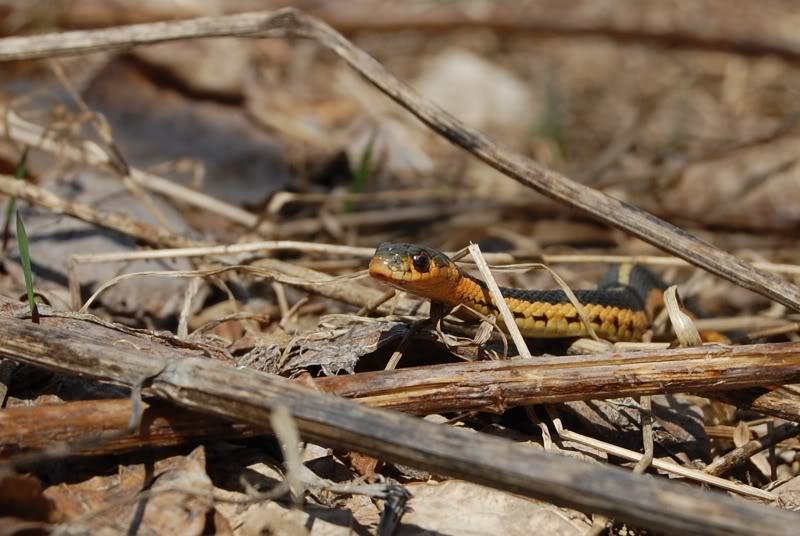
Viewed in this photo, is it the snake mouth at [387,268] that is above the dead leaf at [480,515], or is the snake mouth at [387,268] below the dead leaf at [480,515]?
above

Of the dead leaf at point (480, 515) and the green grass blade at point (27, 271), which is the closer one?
the dead leaf at point (480, 515)

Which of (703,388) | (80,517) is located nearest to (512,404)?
(703,388)

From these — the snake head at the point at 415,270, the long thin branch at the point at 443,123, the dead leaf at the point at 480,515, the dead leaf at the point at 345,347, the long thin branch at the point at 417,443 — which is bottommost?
the dead leaf at the point at 480,515

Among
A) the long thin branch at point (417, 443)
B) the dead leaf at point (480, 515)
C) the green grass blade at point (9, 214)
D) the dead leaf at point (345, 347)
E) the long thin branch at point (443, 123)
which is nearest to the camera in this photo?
the long thin branch at point (417, 443)

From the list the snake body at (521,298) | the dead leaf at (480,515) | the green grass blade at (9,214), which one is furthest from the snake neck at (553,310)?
the green grass blade at (9,214)

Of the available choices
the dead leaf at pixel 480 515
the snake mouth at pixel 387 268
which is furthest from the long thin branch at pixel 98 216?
the dead leaf at pixel 480 515

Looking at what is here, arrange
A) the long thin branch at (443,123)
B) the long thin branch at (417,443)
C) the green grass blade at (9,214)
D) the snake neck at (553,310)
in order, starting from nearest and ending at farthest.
A: the long thin branch at (417,443), the long thin branch at (443,123), the snake neck at (553,310), the green grass blade at (9,214)

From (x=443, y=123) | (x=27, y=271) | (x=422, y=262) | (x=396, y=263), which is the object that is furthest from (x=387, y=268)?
(x=27, y=271)

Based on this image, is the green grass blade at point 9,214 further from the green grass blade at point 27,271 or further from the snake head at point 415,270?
the snake head at point 415,270

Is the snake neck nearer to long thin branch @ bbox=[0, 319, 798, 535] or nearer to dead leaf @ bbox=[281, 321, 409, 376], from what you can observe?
dead leaf @ bbox=[281, 321, 409, 376]
